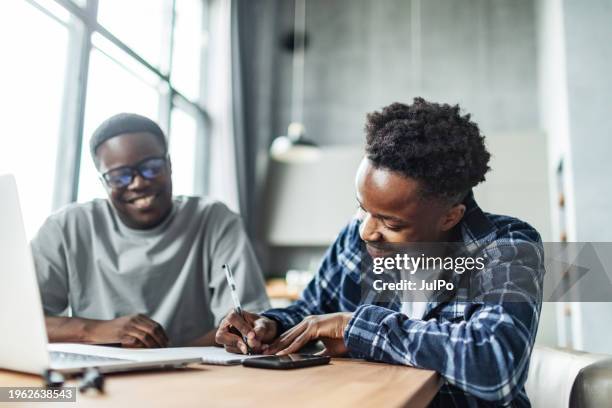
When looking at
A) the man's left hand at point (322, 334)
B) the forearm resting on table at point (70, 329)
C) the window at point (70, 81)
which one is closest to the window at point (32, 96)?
the window at point (70, 81)

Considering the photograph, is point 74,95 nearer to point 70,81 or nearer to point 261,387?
point 70,81

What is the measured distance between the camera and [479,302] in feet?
3.36

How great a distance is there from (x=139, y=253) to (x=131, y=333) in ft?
1.55

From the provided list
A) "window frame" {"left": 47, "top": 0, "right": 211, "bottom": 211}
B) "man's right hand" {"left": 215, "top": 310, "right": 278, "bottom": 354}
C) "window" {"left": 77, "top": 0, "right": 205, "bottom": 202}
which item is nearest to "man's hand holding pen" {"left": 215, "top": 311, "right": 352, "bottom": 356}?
"man's right hand" {"left": 215, "top": 310, "right": 278, "bottom": 354}

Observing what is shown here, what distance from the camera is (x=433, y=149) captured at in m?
1.13

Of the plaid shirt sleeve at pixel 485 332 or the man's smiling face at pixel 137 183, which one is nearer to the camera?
the plaid shirt sleeve at pixel 485 332

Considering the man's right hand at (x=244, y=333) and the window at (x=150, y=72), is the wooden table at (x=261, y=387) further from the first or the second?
the window at (x=150, y=72)

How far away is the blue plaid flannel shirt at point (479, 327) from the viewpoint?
87 cm

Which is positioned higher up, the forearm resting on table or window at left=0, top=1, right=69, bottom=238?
window at left=0, top=1, right=69, bottom=238

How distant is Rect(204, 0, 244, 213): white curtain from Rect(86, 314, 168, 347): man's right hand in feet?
11.9

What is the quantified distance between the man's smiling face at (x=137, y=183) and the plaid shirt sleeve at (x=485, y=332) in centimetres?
89

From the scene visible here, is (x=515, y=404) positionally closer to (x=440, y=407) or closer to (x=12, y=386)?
(x=440, y=407)

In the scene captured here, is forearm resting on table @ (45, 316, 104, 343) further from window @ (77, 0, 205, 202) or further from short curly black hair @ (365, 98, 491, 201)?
window @ (77, 0, 205, 202)

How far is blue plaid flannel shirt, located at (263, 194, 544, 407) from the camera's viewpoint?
87 cm
